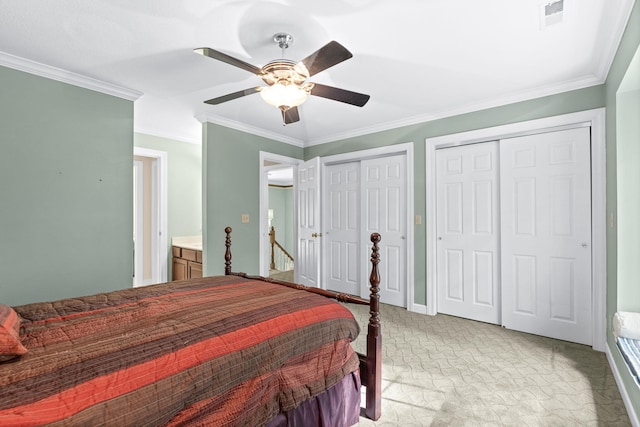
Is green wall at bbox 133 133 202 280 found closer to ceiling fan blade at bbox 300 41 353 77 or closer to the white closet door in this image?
ceiling fan blade at bbox 300 41 353 77

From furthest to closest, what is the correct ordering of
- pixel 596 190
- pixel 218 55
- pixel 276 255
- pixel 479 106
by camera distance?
pixel 276 255
pixel 479 106
pixel 596 190
pixel 218 55

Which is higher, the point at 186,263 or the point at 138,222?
the point at 138,222

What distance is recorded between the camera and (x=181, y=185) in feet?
15.4

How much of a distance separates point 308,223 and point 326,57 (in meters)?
3.09

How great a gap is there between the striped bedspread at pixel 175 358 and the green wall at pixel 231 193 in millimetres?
1816

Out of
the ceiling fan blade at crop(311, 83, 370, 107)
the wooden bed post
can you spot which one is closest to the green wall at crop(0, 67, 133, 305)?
the ceiling fan blade at crop(311, 83, 370, 107)

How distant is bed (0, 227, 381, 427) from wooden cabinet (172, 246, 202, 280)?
2.14 meters

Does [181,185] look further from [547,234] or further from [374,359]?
[547,234]

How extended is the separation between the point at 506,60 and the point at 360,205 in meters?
2.42

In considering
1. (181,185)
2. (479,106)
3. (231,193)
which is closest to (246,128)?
(231,193)

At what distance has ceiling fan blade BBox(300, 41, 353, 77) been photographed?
161 cm

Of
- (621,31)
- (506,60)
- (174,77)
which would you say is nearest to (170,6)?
(174,77)

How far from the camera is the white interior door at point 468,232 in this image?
3373 millimetres

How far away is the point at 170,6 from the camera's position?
5.90 ft
